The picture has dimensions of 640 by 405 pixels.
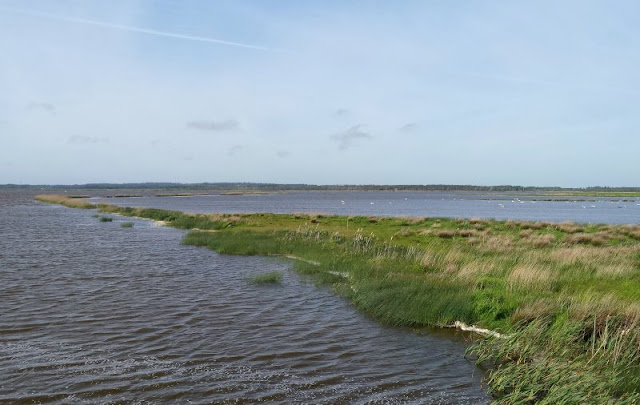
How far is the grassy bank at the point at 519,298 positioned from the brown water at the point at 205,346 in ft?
3.31

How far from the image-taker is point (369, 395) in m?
10.8

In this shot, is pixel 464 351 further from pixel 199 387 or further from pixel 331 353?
pixel 199 387

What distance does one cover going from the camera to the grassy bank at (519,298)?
10031 mm

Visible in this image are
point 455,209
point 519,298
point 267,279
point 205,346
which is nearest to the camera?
point 205,346

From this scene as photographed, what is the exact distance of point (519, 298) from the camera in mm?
15492

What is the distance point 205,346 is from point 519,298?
9.42m

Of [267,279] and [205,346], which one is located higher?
[267,279]

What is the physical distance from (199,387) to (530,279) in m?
11.9

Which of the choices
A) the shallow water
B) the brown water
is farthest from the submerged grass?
the shallow water

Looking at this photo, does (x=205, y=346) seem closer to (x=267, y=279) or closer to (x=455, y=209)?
(x=267, y=279)

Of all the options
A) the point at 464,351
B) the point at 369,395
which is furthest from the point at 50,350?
the point at 464,351

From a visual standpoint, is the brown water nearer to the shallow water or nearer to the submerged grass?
the submerged grass

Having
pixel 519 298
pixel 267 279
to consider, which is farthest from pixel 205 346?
pixel 519 298

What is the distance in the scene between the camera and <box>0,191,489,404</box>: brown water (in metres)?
10.8
